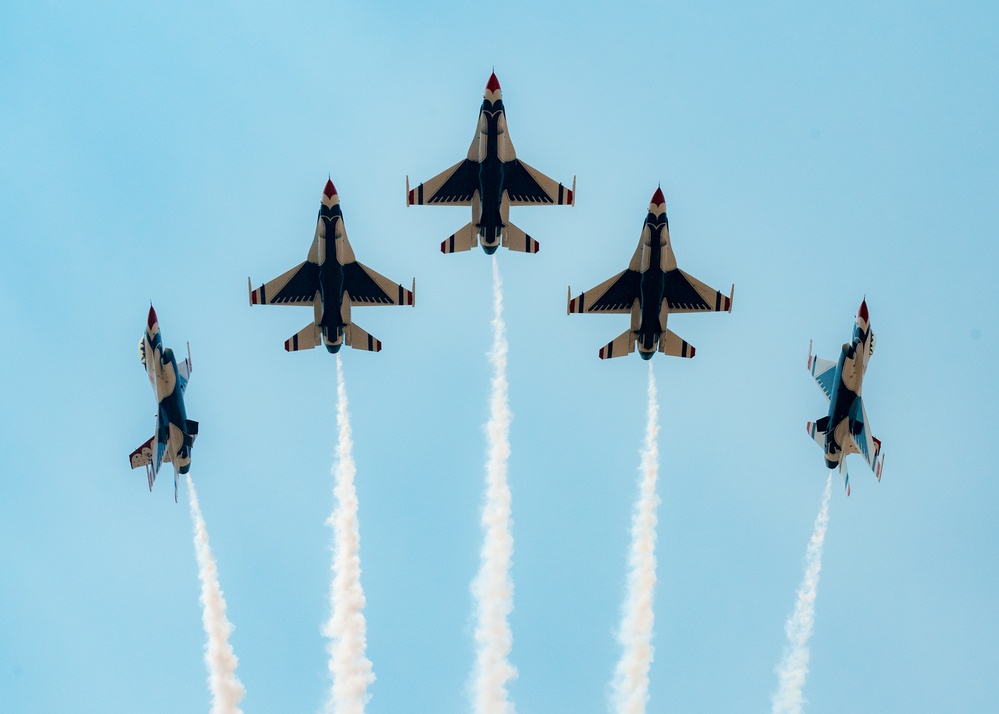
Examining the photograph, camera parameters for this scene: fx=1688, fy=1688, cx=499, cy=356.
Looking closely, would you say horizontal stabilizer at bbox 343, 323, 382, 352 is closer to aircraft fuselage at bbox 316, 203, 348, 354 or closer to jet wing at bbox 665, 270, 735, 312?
aircraft fuselage at bbox 316, 203, 348, 354

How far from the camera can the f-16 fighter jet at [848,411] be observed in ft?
281

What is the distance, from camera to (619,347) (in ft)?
303

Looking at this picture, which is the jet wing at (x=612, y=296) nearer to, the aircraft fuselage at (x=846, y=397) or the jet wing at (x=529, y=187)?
the jet wing at (x=529, y=187)

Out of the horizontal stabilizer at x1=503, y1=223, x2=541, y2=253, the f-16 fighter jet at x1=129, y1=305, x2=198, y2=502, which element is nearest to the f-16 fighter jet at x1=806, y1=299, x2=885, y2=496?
the horizontal stabilizer at x1=503, y1=223, x2=541, y2=253

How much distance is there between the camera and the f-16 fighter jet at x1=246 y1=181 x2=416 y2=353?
288 ft

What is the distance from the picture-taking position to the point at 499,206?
91875 millimetres

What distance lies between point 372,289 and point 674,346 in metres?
16.8

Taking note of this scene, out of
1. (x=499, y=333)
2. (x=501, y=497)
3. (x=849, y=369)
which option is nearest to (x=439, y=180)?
(x=499, y=333)

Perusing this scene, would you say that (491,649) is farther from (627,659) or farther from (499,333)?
(499,333)

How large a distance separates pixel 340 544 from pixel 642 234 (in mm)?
24125

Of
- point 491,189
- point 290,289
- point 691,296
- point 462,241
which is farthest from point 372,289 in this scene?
point 691,296

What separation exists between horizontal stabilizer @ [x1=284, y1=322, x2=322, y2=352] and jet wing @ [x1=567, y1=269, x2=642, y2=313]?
45.5ft

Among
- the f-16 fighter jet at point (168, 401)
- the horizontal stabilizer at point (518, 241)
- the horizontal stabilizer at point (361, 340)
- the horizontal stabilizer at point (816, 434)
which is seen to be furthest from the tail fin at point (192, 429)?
the horizontal stabilizer at point (816, 434)

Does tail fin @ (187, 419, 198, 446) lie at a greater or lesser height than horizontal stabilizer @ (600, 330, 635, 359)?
lesser
